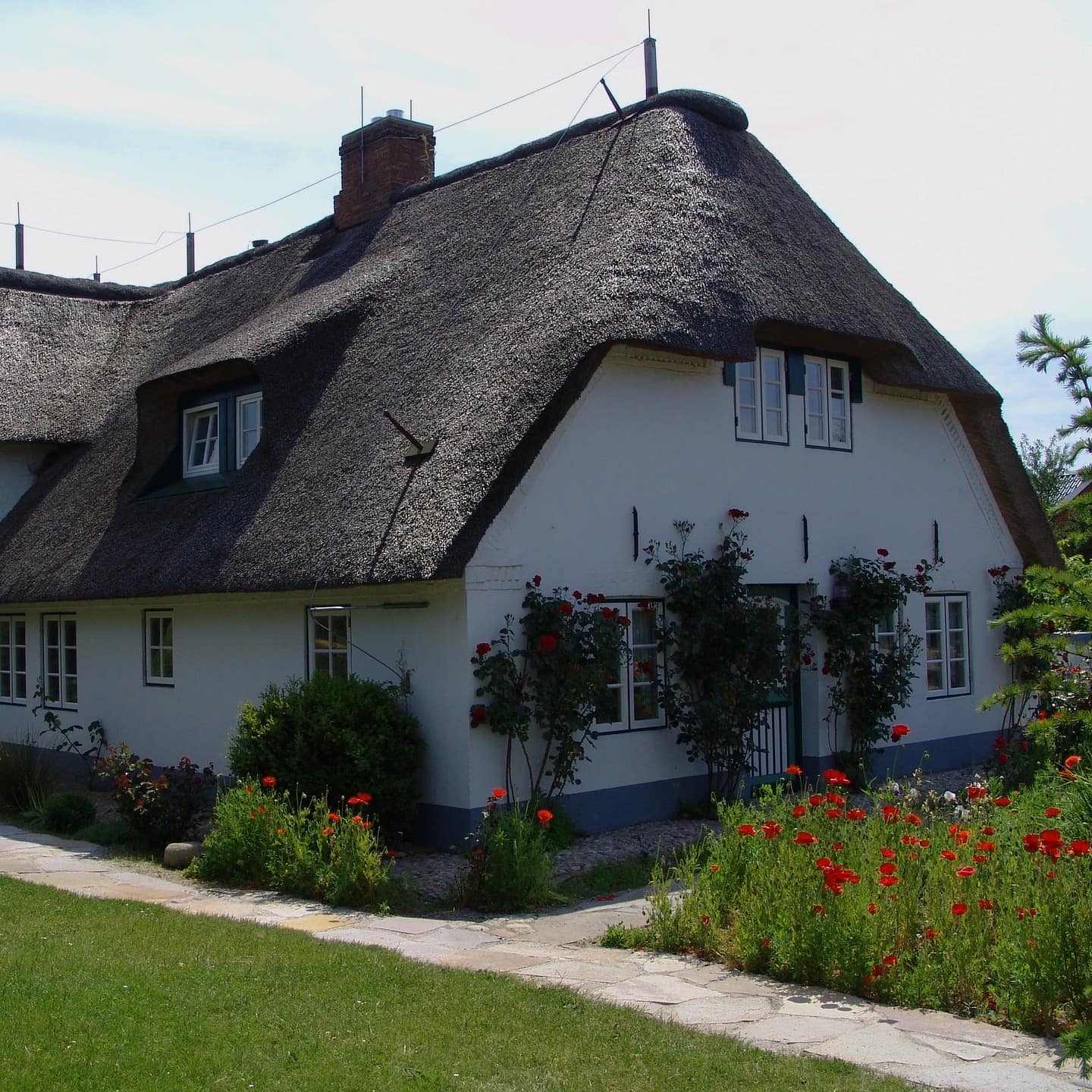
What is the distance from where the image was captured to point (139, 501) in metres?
14.1

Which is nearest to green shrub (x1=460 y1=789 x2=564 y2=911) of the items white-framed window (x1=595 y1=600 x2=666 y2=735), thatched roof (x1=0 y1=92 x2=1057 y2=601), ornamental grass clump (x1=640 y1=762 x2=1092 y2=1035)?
ornamental grass clump (x1=640 y1=762 x2=1092 y2=1035)

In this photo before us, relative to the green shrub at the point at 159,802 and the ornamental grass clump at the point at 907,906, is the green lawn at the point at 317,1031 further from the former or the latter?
the green shrub at the point at 159,802

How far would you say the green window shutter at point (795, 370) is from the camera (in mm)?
12883

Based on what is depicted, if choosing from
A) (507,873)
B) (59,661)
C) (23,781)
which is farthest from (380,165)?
(507,873)

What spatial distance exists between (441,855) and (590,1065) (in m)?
5.12

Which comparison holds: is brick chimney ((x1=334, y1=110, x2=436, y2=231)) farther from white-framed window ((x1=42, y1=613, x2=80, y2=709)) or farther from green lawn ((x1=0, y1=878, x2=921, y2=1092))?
green lawn ((x1=0, y1=878, x2=921, y2=1092))

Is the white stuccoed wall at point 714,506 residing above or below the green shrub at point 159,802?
above

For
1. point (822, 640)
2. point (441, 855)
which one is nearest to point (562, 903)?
point (441, 855)

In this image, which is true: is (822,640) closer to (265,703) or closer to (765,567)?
(765,567)

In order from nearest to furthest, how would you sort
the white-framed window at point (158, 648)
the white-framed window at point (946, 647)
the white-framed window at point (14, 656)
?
the white-framed window at point (158, 648) → the white-framed window at point (946, 647) → the white-framed window at point (14, 656)

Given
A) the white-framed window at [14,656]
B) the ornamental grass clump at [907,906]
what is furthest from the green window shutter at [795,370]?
the white-framed window at [14,656]

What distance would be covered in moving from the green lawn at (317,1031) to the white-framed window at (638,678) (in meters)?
4.44

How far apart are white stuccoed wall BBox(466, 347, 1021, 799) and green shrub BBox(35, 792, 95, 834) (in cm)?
454

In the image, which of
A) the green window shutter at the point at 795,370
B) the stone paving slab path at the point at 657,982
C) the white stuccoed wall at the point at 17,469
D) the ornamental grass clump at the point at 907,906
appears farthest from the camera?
the white stuccoed wall at the point at 17,469
